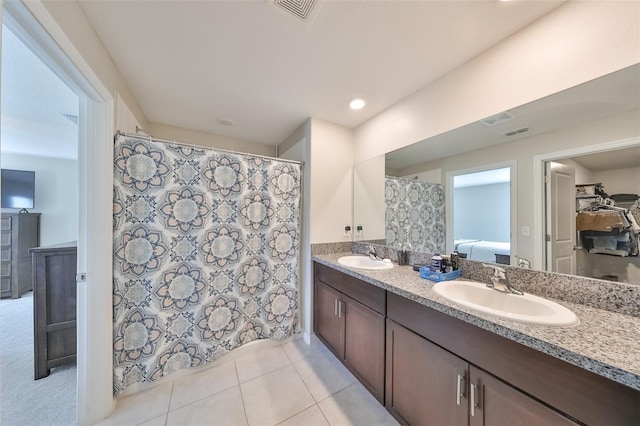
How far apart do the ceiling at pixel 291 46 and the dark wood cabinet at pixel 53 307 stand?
4.62ft

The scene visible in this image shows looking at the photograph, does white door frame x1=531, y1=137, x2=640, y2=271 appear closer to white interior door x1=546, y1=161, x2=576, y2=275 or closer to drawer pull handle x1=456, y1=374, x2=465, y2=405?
white interior door x1=546, y1=161, x2=576, y2=275

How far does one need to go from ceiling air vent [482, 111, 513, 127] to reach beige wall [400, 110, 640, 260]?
14 cm

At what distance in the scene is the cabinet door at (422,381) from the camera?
3.40 feet

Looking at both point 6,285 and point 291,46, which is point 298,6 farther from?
point 6,285

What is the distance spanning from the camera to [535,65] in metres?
1.19

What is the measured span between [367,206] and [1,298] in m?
5.11

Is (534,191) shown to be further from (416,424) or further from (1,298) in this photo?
(1,298)

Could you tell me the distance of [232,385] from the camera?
5.48 ft

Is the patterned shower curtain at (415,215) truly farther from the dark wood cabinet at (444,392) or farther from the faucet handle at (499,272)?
the dark wood cabinet at (444,392)

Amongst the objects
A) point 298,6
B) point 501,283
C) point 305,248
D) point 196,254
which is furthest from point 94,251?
point 501,283

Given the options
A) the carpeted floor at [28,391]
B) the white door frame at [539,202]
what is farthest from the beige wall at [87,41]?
the white door frame at [539,202]

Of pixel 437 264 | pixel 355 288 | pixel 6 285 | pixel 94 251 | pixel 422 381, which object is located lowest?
pixel 6 285

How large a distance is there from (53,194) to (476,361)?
6117mm

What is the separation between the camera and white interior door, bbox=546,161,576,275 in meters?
1.14
